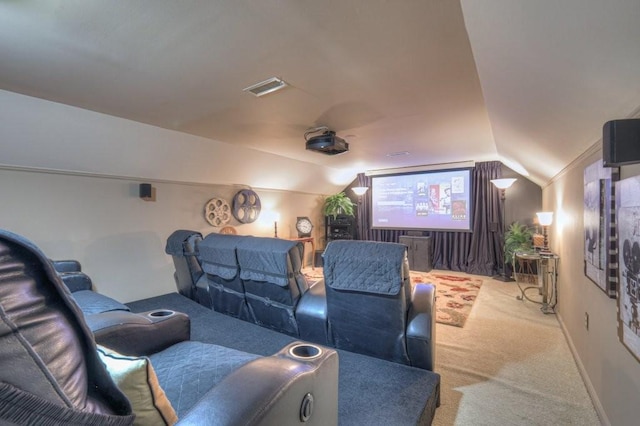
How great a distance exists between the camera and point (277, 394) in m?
0.86

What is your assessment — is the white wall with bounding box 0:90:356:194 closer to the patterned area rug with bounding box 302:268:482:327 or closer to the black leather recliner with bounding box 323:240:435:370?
the patterned area rug with bounding box 302:268:482:327

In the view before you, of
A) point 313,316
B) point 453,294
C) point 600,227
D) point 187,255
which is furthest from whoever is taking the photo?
point 453,294

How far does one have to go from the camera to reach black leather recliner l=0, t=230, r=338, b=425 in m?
0.48

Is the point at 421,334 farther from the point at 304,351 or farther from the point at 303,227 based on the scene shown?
the point at 303,227

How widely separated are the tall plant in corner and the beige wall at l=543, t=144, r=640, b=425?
4352 millimetres

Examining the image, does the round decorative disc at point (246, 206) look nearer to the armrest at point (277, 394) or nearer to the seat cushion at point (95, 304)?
the seat cushion at point (95, 304)

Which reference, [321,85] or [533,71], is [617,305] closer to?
[533,71]

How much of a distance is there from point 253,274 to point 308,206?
4.84 metres

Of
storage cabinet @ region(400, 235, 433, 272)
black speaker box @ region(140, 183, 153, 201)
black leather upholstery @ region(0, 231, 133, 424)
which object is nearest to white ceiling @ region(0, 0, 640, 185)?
black speaker box @ region(140, 183, 153, 201)

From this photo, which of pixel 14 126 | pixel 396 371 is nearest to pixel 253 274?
pixel 396 371

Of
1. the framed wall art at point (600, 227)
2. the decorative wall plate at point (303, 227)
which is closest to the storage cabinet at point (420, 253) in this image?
the decorative wall plate at point (303, 227)

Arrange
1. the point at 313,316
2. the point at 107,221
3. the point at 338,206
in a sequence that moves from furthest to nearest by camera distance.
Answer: the point at 338,206 → the point at 107,221 → the point at 313,316

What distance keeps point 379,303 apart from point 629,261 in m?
1.23

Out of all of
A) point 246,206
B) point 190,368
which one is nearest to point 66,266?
point 190,368
